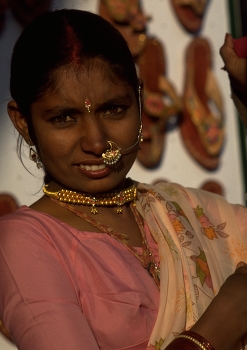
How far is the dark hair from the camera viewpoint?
1.61 metres

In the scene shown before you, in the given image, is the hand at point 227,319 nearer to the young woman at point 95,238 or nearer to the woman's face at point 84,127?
the young woman at point 95,238

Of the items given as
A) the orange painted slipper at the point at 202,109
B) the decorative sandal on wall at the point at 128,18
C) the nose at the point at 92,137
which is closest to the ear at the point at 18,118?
the nose at the point at 92,137

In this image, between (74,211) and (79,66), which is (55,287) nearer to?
(74,211)

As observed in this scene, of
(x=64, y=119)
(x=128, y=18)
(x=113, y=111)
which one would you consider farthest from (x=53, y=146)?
(x=128, y=18)

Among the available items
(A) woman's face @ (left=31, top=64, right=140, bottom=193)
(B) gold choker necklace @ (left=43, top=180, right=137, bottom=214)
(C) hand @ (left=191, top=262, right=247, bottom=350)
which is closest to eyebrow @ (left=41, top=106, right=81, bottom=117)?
(A) woman's face @ (left=31, top=64, right=140, bottom=193)

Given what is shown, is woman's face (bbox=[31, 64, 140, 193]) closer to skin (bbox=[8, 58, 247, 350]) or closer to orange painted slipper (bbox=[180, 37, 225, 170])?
skin (bbox=[8, 58, 247, 350])

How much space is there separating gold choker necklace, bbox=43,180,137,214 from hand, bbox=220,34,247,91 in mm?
406

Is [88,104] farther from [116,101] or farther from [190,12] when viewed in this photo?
[190,12]

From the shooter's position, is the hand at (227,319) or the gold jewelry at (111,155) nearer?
the hand at (227,319)

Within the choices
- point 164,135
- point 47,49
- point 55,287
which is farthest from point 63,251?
point 164,135

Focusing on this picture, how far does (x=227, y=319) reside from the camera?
59.6 inches

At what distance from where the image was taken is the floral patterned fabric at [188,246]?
63.3 inches

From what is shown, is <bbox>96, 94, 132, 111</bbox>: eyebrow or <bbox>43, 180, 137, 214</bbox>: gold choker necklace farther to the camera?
<bbox>43, 180, 137, 214</bbox>: gold choker necklace

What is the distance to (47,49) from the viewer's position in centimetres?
162
